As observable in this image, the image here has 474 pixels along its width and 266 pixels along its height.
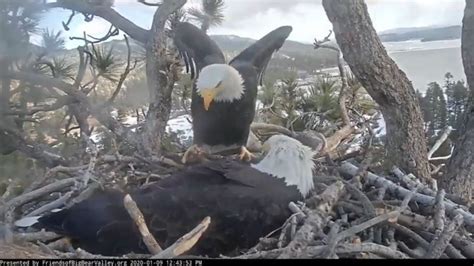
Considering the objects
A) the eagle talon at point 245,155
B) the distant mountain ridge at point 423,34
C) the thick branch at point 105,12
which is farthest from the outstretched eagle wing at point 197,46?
the distant mountain ridge at point 423,34

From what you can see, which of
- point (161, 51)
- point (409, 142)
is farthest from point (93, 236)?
point (409, 142)

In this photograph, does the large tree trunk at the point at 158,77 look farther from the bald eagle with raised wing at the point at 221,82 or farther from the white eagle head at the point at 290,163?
the white eagle head at the point at 290,163

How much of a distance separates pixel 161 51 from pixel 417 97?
0.66 m

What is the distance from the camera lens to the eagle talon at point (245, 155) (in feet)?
4.54

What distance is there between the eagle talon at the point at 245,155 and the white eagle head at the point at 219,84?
0.15 metres

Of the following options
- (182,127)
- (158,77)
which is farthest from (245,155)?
(158,77)

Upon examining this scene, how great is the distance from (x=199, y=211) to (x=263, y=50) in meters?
0.44

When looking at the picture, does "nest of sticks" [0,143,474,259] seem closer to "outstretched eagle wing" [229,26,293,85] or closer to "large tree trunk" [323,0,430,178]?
"large tree trunk" [323,0,430,178]

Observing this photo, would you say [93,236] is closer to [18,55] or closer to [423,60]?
[18,55]

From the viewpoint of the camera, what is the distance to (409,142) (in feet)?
4.58

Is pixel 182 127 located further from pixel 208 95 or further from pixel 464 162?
pixel 464 162

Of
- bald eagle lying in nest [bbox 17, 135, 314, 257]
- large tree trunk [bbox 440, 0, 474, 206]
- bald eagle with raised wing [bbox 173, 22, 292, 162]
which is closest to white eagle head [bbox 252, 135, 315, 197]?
bald eagle lying in nest [bbox 17, 135, 314, 257]

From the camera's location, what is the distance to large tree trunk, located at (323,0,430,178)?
1.27m

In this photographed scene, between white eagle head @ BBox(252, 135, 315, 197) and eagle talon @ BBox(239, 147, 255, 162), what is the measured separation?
0.09 m
